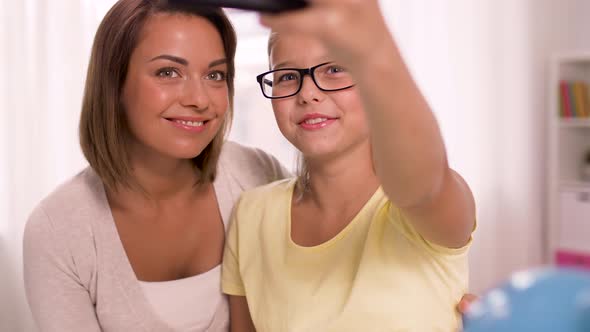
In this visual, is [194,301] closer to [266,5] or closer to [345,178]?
[345,178]

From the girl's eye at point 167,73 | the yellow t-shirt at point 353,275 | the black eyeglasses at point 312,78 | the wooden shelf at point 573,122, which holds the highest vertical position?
the girl's eye at point 167,73

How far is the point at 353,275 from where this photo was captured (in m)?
1.04

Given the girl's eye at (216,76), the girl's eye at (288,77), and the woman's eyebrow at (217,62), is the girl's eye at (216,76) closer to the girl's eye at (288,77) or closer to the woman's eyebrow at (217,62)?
the woman's eyebrow at (217,62)

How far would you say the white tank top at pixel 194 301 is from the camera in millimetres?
1430

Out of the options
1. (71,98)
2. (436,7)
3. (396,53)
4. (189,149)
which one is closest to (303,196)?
(189,149)

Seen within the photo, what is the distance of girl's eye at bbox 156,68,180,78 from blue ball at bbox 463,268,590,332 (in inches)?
44.7

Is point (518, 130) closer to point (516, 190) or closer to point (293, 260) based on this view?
point (516, 190)

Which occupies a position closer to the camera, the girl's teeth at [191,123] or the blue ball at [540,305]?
the blue ball at [540,305]

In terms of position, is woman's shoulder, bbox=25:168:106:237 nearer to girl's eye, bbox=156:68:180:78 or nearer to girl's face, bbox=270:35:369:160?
girl's eye, bbox=156:68:180:78

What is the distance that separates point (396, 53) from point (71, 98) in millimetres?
1778

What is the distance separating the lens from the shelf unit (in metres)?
3.74

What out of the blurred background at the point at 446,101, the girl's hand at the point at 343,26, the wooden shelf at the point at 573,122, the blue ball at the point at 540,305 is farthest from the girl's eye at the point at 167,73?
the wooden shelf at the point at 573,122

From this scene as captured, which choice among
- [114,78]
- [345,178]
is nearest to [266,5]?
[345,178]

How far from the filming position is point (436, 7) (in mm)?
3432
